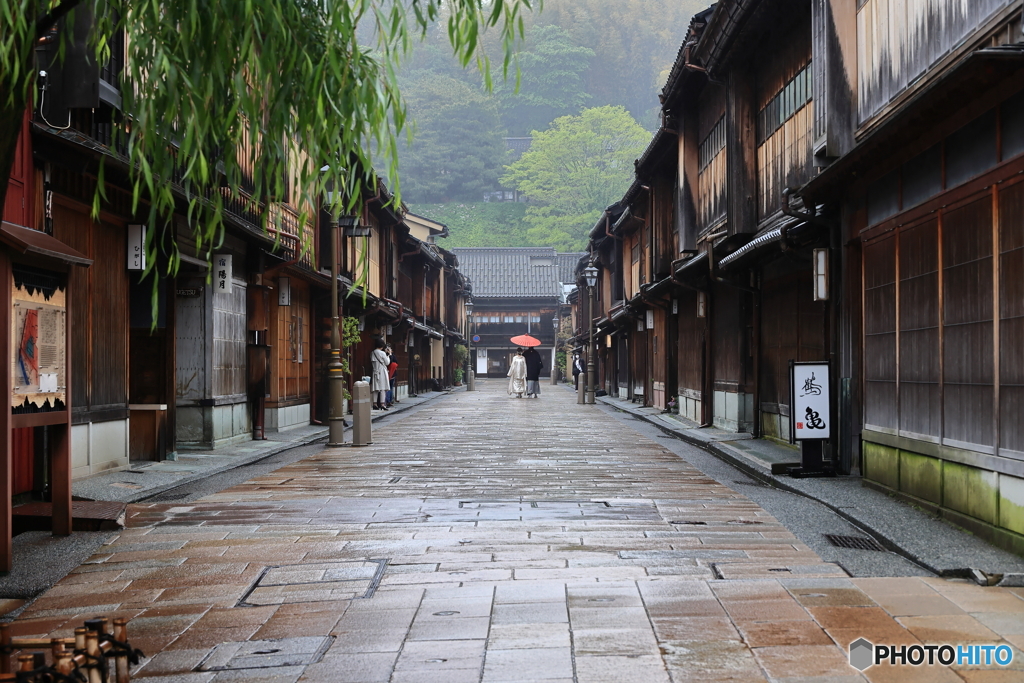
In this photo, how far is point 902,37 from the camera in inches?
423

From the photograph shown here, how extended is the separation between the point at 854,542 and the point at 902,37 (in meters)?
5.79

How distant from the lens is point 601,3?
11656 cm

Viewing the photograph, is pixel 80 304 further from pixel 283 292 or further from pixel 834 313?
pixel 834 313

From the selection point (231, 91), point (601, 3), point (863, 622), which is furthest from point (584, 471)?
point (601, 3)

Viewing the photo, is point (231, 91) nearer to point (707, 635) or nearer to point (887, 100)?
point (707, 635)

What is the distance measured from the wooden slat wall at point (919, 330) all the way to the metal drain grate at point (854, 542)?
1642 millimetres

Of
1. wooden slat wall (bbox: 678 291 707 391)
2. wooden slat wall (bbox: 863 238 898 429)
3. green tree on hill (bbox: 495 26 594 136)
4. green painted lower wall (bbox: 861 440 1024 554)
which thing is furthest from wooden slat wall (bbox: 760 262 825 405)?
green tree on hill (bbox: 495 26 594 136)

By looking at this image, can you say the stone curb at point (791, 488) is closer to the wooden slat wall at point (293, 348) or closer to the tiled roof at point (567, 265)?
the wooden slat wall at point (293, 348)

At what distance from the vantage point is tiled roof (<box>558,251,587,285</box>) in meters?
84.9

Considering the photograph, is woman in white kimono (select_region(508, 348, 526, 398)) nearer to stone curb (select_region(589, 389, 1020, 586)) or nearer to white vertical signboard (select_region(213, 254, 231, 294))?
stone curb (select_region(589, 389, 1020, 586))

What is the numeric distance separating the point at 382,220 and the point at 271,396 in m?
16.8

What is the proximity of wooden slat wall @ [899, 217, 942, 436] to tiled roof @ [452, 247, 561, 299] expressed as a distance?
238 feet

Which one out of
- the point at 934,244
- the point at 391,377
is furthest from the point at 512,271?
the point at 934,244

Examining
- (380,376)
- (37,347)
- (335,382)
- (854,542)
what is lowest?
(854,542)
